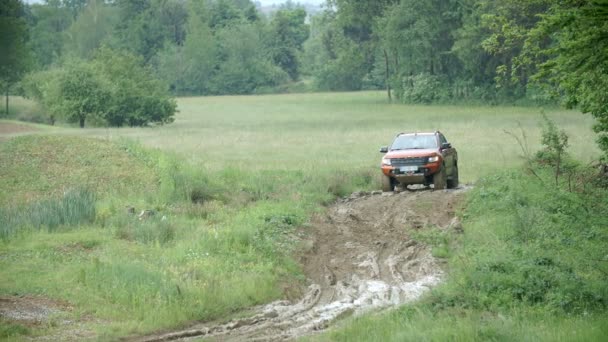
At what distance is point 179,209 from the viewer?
22.7m

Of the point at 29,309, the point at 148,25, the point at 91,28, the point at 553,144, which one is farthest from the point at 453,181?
the point at 148,25

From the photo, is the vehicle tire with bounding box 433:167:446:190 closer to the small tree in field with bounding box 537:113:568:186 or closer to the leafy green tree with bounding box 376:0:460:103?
the small tree in field with bounding box 537:113:568:186

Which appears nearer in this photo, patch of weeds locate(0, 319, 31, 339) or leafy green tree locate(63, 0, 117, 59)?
patch of weeds locate(0, 319, 31, 339)

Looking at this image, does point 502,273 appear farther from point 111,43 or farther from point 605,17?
point 111,43

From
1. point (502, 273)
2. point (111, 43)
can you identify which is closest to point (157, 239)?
point (502, 273)

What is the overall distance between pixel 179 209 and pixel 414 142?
8.32 meters

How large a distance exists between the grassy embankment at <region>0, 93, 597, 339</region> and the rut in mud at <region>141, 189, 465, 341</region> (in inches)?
23.9

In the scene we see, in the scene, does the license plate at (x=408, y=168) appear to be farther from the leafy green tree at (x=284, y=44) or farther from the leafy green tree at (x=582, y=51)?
the leafy green tree at (x=284, y=44)

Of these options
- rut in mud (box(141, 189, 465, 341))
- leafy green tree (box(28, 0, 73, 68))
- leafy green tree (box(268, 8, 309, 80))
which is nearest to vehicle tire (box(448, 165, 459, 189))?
rut in mud (box(141, 189, 465, 341))

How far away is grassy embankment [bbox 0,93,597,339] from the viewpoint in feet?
46.0

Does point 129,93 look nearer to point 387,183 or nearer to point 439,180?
point 387,183

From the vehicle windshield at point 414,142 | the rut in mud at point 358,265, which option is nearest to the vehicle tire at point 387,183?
the rut in mud at point 358,265

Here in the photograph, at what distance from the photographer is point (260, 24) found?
136 meters

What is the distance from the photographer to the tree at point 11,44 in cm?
6975
